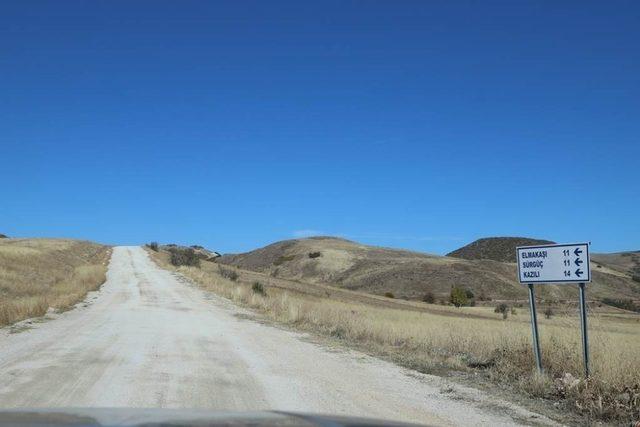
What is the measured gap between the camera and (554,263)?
9.82m

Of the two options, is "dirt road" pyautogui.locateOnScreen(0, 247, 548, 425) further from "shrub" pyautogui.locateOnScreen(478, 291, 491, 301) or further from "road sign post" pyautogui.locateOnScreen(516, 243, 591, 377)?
"shrub" pyautogui.locateOnScreen(478, 291, 491, 301)

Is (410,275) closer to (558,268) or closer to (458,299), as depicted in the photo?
(458,299)

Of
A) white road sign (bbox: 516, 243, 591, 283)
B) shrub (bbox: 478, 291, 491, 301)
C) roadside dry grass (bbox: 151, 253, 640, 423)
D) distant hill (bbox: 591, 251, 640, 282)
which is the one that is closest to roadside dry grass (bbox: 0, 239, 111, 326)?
roadside dry grass (bbox: 151, 253, 640, 423)

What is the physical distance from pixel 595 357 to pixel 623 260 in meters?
156

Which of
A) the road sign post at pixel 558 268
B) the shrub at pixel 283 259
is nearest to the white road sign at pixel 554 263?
the road sign post at pixel 558 268

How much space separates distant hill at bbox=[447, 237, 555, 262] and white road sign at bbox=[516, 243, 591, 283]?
13340 cm

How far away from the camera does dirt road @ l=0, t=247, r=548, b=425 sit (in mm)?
7773

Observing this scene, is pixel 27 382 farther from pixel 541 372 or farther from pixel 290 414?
pixel 541 372

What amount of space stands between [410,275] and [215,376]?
264 ft

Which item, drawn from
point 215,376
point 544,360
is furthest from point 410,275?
point 215,376

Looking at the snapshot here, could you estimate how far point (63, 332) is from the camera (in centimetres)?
1577

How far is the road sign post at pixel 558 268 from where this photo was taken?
9.19 m

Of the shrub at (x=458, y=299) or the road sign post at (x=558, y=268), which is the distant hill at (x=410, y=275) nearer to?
the shrub at (x=458, y=299)

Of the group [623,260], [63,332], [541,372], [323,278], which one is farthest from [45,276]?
[623,260]
